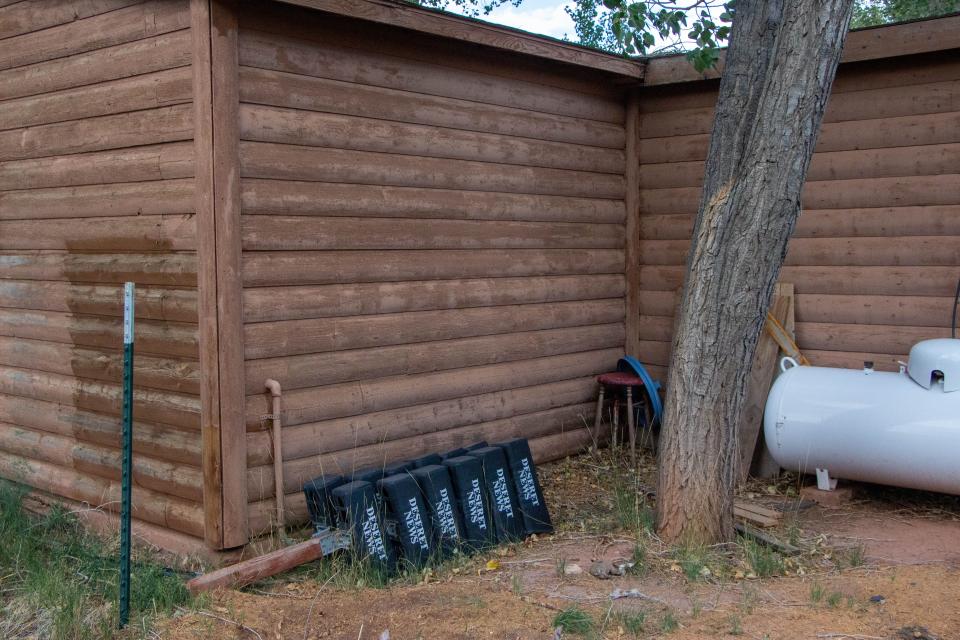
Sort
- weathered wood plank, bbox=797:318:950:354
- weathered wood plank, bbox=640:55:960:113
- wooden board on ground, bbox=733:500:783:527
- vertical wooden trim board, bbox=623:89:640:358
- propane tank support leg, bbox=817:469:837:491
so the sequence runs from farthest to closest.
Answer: vertical wooden trim board, bbox=623:89:640:358, weathered wood plank, bbox=797:318:950:354, weathered wood plank, bbox=640:55:960:113, propane tank support leg, bbox=817:469:837:491, wooden board on ground, bbox=733:500:783:527

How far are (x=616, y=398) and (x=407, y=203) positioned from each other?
8.74ft

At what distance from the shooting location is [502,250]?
7148 mm

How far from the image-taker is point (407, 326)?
6.36 metres

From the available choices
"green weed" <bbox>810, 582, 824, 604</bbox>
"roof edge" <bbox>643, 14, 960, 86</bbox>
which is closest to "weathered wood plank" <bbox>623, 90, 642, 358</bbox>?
"roof edge" <bbox>643, 14, 960, 86</bbox>

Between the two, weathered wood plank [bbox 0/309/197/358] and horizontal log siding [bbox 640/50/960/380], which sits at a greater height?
horizontal log siding [bbox 640/50/960/380]

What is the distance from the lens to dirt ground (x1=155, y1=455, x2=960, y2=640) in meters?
4.37

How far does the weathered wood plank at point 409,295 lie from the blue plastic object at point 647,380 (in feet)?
1.87

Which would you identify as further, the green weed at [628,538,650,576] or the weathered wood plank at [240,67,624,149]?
the weathered wood plank at [240,67,624,149]

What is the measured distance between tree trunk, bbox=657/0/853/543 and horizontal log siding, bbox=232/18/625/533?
1.71 metres

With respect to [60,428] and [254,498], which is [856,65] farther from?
[60,428]

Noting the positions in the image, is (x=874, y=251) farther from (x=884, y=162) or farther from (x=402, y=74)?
(x=402, y=74)

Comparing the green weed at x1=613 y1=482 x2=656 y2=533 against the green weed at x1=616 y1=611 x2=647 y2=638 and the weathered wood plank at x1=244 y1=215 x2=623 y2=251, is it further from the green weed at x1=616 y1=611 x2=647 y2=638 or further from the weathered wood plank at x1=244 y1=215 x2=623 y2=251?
the weathered wood plank at x1=244 y1=215 x2=623 y2=251

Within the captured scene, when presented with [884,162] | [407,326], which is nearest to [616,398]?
[407,326]

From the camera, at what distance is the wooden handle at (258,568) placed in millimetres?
4816
